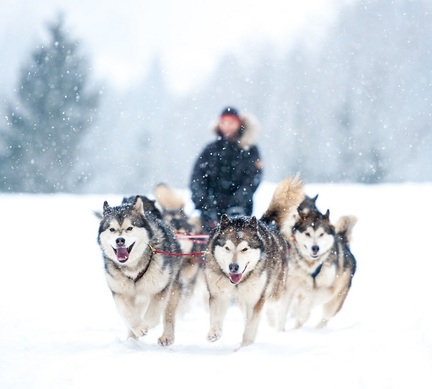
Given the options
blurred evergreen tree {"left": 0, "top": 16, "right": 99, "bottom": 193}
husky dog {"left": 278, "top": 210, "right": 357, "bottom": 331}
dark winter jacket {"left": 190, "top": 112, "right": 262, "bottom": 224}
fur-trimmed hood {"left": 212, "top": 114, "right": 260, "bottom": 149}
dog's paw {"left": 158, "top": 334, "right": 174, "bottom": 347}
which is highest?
blurred evergreen tree {"left": 0, "top": 16, "right": 99, "bottom": 193}

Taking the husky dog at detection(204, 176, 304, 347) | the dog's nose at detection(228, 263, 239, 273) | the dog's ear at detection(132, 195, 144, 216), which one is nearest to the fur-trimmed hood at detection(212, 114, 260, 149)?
the husky dog at detection(204, 176, 304, 347)

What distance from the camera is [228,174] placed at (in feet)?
20.6

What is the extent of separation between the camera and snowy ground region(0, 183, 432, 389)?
11.7 ft

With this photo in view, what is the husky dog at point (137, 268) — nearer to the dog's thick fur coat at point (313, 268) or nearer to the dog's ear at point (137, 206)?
the dog's ear at point (137, 206)

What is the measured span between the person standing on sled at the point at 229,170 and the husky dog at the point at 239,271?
60.1 inches

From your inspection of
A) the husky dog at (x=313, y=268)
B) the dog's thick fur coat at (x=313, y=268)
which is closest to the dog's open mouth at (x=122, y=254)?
the dog's thick fur coat at (x=313, y=268)

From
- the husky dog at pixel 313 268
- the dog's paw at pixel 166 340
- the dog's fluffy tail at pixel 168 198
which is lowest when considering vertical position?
the dog's paw at pixel 166 340

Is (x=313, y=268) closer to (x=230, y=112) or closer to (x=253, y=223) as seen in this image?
(x=253, y=223)

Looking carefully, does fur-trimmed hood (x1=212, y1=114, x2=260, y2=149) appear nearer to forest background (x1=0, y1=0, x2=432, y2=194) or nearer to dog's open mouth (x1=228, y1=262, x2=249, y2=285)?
dog's open mouth (x1=228, y1=262, x2=249, y2=285)

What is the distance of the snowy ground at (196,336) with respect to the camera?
3.56 meters

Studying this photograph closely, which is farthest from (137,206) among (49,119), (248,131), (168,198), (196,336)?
(49,119)

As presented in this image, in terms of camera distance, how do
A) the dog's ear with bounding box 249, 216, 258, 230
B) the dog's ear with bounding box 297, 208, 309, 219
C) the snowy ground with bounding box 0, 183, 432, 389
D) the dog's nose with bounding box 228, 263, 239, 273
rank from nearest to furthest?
the snowy ground with bounding box 0, 183, 432, 389 → the dog's nose with bounding box 228, 263, 239, 273 → the dog's ear with bounding box 249, 216, 258, 230 → the dog's ear with bounding box 297, 208, 309, 219

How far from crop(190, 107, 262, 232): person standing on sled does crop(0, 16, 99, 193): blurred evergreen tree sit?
715 inches

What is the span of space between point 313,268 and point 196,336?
1237mm
